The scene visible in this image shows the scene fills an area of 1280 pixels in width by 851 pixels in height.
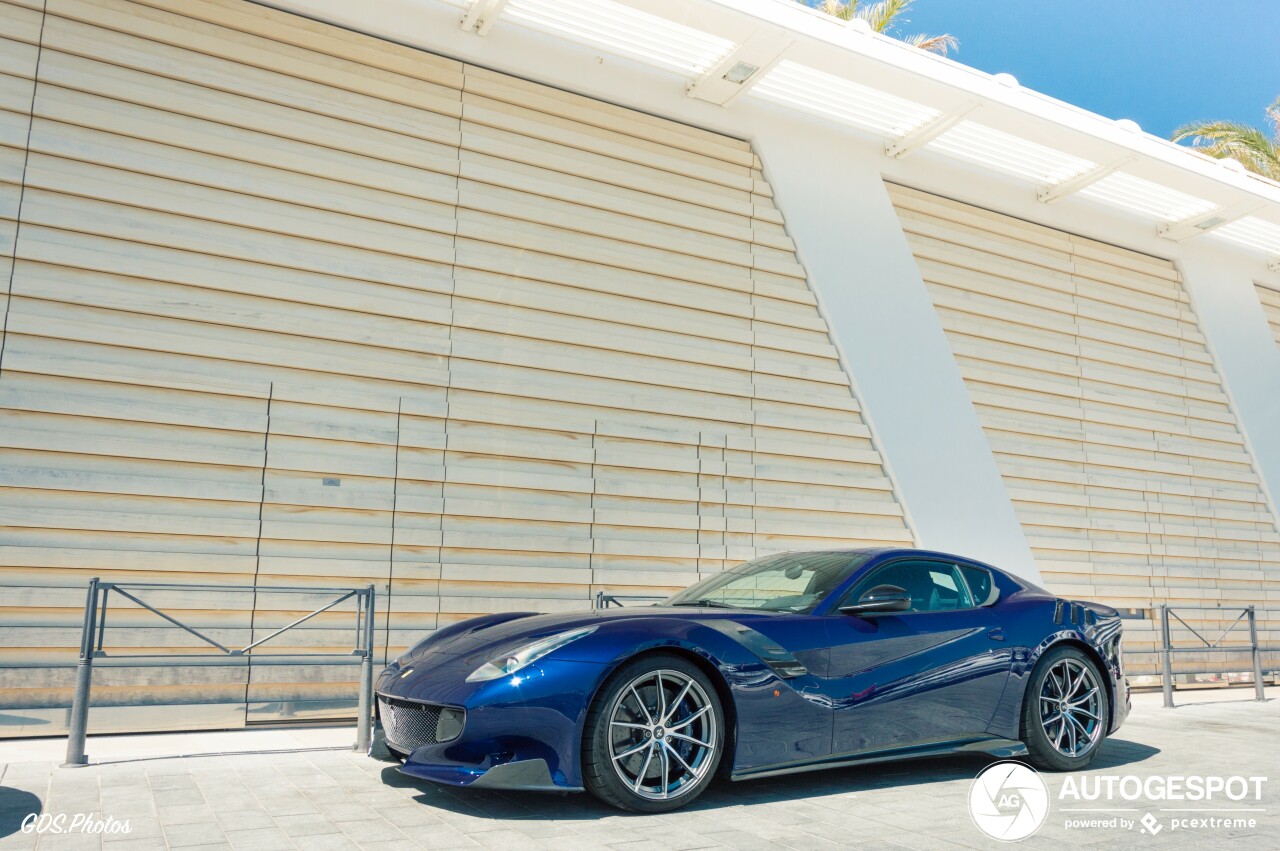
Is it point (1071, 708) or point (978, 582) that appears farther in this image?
point (978, 582)

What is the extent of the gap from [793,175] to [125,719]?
708 centimetres

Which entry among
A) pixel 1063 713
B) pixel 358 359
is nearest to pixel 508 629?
pixel 1063 713

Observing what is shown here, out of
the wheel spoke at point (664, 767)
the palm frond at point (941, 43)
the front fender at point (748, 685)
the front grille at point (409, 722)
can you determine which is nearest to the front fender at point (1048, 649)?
the front fender at point (748, 685)

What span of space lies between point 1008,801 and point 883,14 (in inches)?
631

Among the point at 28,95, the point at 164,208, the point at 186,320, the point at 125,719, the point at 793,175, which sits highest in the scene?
the point at 793,175

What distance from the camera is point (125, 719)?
594cm

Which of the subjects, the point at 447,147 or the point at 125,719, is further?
the point at 447,147

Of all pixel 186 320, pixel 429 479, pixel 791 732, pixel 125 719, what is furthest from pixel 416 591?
pixel 791 732

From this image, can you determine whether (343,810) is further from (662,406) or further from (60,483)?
(662,406)

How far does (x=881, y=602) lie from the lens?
14.3 ft

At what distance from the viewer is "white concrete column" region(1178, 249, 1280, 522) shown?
12.3 m

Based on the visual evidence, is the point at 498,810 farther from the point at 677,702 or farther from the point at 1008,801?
the point at 1008,801

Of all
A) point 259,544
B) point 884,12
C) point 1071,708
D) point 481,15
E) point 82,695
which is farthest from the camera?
point 884,12

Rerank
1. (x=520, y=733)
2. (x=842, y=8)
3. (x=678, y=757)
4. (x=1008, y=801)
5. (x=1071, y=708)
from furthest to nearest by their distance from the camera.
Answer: (x=842, y=8), (x=1071, y=708), (x=1008, y=801), (x=678, y=757), (x=520, y=733)
